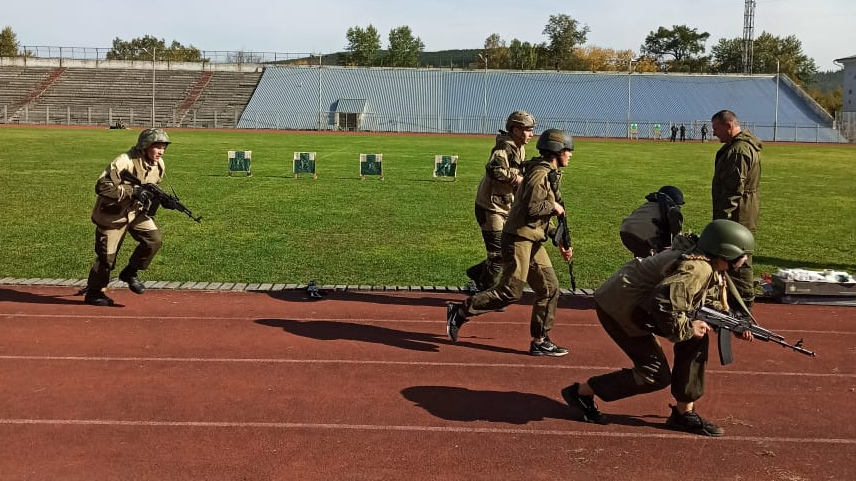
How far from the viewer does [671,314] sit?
5684 millimetres

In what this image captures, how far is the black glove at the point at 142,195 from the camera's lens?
→ 9789mm

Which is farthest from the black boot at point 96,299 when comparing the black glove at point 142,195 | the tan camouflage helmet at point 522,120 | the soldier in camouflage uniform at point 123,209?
the tan camouflage helmet at point 522,120

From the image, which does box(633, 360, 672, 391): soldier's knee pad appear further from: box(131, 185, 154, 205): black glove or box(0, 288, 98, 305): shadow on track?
box(0, 288, 98, 305): shadow on track

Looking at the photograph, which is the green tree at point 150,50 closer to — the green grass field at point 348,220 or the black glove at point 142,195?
the green grass field at point 348,220

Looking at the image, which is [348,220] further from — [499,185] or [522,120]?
[522,120]

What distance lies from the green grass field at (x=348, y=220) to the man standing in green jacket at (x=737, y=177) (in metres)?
2.82

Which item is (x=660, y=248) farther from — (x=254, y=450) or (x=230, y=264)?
(x=230, y=264)

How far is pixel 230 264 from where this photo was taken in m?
12.8

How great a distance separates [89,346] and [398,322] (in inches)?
126

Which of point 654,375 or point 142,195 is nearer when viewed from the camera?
point 654,375

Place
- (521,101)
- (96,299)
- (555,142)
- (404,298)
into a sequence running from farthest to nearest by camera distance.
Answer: (521,101) → (404,298) → (96,299) → (555,142)

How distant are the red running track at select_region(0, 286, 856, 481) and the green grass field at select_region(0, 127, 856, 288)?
2403mm

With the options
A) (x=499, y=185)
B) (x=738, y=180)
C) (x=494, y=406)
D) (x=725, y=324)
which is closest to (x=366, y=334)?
(x=499, y=185)

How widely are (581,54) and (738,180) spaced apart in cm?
11599
